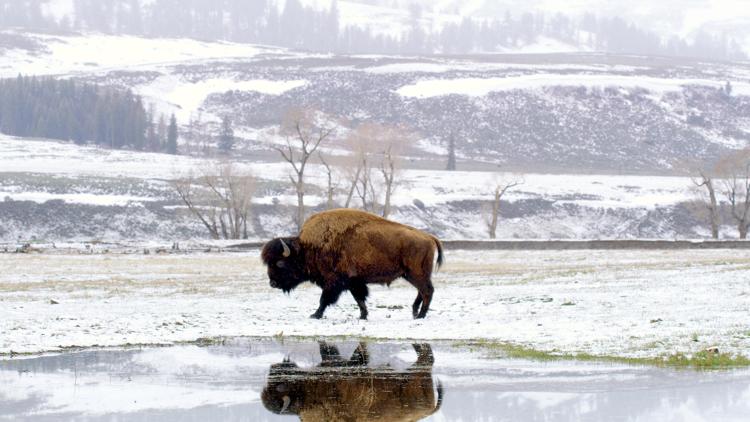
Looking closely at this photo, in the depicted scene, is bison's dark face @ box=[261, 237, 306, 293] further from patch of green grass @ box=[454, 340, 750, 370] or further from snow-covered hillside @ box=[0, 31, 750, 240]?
snow-covered hillside @ box=[0, 31, 750, 240]

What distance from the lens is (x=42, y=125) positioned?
161875mm

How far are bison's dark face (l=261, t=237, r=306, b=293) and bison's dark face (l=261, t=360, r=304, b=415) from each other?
23.8 feet

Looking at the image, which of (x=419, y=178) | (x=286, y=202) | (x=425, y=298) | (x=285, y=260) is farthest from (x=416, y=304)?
(x=419, y=178)

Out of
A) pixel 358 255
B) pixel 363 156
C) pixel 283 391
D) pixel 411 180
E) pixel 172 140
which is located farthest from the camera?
pixel 172 140

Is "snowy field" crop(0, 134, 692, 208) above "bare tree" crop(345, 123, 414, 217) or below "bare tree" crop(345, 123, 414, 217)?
below

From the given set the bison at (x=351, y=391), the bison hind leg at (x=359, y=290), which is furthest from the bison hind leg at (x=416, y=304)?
Answer: the bison at (x=351, y=391)

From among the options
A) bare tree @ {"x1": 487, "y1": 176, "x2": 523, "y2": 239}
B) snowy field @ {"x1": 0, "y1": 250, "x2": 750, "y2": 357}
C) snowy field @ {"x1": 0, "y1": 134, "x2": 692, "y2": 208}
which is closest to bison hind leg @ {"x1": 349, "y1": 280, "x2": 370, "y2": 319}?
snowy field @ {"x1": 0, "y1": 250, "x2": 750, "y2": 357}

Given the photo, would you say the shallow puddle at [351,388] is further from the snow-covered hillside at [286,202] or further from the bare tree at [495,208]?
the bare tree at [495,208]

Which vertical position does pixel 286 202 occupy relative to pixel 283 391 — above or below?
below

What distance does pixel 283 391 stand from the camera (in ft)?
44.5

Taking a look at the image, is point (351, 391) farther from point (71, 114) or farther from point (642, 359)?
point (71, 114)

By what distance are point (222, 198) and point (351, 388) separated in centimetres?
6454

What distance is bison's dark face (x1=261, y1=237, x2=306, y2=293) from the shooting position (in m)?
23.0

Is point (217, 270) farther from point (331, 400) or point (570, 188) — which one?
point (570, 188)
